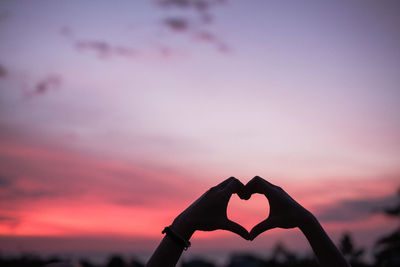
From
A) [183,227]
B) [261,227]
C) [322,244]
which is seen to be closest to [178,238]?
[183,227]

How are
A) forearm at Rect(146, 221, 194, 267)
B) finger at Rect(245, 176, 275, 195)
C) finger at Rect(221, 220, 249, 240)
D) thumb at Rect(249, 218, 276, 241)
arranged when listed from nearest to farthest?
forearm at Rect(146, 221, 194, 267) < finger at Rect(221, 220, 249, 240) < thumb at Rect(249, 218, 276, 241) < finger at Rect(245, 176, 275, 195)

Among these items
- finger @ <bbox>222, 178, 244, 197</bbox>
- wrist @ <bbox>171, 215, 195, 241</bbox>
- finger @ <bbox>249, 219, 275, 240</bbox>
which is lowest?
wrist @ <bbox>171, 215, 195, 241</bbox>

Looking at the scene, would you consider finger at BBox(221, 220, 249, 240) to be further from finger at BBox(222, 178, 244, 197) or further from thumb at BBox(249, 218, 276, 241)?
finger at BBox(222, 178, 244, 197)

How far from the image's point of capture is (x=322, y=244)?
3.65 metres

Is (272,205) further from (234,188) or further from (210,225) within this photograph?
(210,225)

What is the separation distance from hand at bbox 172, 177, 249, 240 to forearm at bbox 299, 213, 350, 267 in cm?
57

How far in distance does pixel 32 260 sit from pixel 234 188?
22909 millimetres

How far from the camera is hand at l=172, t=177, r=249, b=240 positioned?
348 centimetres

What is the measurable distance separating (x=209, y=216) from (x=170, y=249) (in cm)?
42

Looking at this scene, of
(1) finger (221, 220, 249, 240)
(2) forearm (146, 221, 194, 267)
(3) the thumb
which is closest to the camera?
(2) forearm (146, 221, 194, 267)

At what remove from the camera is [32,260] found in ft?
76.7

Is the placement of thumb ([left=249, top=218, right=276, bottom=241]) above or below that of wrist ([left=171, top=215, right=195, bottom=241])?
above

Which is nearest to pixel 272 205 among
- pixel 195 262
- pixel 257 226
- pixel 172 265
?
pixel 257 226

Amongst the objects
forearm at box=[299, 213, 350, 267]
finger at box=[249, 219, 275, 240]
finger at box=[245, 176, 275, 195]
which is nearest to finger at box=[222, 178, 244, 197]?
finger at box=[245, 176, 275, 195]
